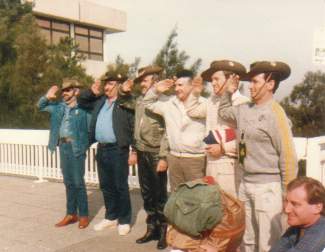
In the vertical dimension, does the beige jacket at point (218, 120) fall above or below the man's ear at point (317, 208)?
above

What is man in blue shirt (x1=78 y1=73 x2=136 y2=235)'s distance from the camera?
573cm

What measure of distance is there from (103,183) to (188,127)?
1.69 m

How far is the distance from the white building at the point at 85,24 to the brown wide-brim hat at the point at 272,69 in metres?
27.6

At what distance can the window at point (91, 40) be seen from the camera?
36.2 meters

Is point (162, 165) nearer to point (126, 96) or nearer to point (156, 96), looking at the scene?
point (156, 96)

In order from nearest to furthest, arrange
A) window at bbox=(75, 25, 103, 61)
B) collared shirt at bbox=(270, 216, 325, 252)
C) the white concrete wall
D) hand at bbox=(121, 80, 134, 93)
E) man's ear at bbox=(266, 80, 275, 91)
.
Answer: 1. collared shirt at bbox=(270, 216, 325, 252)
2. man's ear at bbox=(266, 80, 275, 91)
3. hand at bbox=(121, 80, 134, 93)
4. the white concrete wall
5. window at bbox=(75, 25, 103, 61)

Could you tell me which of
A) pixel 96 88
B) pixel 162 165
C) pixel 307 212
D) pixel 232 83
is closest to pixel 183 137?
pixel 162 165

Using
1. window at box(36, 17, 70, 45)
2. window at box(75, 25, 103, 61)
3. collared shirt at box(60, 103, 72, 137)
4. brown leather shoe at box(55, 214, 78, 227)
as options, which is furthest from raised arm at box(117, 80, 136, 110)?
window at box(75, 25, 103, 61)

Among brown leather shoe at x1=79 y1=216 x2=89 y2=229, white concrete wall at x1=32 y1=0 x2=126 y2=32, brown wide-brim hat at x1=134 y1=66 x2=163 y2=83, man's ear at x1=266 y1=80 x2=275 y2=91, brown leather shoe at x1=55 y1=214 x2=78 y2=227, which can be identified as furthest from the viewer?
white concrete wall at x1=32 y1=0 x2=126 y2=32

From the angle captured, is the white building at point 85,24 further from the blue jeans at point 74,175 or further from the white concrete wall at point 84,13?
the blue jeans at point 74,175

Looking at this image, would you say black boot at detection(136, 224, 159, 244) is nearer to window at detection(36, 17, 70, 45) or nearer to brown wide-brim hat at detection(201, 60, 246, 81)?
brown wide-brim hat at detection(201, 60, 246, 81)

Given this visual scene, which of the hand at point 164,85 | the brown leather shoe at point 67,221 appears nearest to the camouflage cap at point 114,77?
the hand at point 164,85

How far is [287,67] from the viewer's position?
11.8 feet

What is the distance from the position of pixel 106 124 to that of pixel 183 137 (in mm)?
1323
